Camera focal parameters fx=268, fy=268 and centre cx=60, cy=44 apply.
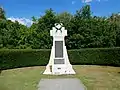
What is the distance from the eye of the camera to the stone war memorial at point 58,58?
55.8ft

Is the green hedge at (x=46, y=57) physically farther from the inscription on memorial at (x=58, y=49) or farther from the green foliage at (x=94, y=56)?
the inscription on memorial at (x=58, y=49)

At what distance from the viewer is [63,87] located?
11.5m

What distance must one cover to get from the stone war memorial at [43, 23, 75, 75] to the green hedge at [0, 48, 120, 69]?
4344mm

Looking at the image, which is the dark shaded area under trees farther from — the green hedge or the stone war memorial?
the stone war memorial

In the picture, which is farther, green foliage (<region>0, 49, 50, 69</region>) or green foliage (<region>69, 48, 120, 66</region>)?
green foliage (<region>69, 48, 120, 66</region>)

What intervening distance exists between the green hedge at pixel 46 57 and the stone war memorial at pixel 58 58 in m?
4.34

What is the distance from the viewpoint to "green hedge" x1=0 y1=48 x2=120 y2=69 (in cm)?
2086

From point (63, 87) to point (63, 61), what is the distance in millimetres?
6124

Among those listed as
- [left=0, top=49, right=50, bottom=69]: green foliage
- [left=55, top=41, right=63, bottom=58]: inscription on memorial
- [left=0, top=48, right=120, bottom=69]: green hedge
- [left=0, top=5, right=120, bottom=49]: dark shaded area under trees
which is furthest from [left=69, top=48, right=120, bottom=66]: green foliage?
[left=55, top=41, right=63, bottom=58]: inscription on memorial

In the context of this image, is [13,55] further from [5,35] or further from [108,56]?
[108,56]

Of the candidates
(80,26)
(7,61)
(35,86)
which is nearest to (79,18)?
(80,26)

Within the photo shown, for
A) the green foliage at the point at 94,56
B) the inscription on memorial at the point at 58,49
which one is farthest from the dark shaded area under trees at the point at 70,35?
the inscription on memorial at the point at 58,49

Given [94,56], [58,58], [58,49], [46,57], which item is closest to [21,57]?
[46,57]

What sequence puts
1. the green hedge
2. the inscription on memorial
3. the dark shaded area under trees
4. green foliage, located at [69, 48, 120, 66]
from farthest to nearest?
1. the dark shaded area under trees
2. green foliage, located at [69, 48, 120, 66]
3. the green hedge
4. the inscription on memorial
